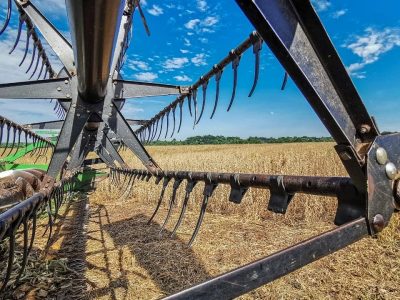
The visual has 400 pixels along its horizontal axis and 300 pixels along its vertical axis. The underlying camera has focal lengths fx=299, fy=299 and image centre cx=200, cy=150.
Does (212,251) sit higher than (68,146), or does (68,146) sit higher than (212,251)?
(68,146)

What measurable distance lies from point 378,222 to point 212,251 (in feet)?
9.68

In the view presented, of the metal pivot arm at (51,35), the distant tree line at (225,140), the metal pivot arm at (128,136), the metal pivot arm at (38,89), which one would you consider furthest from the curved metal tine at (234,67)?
the distant tree line at (225,140)

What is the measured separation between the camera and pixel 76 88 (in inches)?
117

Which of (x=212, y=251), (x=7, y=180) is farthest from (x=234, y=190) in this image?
(x=212, y=251)

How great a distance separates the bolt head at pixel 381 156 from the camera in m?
0.83

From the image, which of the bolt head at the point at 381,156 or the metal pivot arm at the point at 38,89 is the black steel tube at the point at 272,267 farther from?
the metal pivot arm at the point at 38,89

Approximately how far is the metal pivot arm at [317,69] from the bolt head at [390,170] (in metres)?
0.09

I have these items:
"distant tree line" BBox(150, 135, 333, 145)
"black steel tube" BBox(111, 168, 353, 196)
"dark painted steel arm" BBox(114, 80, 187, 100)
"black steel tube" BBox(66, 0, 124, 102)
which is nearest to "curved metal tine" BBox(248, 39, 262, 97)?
"black steel tube" BBox(111, 168, 353, 196)

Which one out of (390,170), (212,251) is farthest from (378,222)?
(212,251)

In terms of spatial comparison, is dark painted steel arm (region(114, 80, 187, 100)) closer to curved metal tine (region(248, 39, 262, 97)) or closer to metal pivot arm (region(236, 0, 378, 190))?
curved metal tine (region(248, 39, 262, 97))

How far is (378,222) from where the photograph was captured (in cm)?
85

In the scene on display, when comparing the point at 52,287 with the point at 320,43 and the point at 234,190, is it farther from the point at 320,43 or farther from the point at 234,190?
the point at 320,43

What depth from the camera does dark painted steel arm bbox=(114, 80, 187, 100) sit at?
3463mm

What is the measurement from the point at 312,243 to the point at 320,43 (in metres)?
0.53
